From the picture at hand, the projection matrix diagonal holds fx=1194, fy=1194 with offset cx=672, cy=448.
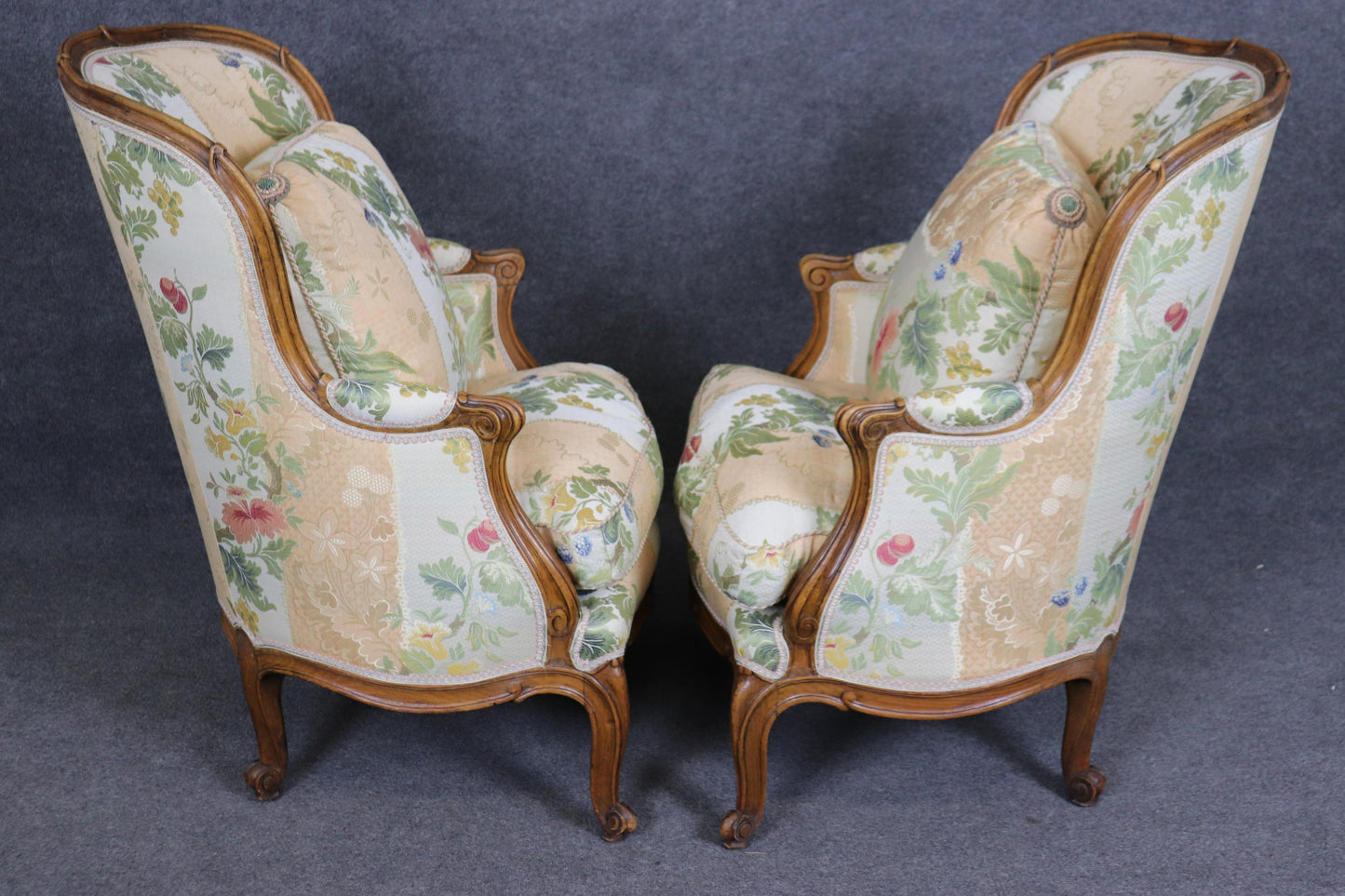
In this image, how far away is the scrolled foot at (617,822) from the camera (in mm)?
1616

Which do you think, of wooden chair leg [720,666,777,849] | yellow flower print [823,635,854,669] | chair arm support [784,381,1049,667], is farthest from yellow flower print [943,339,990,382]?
wooden chair leg [720,666,777,849]

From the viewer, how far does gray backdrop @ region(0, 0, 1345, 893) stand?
5.30 ft

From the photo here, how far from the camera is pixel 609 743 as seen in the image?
1.59 meters

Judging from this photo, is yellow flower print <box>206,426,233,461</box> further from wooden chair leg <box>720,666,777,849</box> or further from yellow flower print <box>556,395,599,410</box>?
wooden chair leg <box>720,666,777,849</box>

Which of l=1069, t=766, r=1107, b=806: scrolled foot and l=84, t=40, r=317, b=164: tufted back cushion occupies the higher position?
l=84, t=40, r=317, b=164: tufted back cushion

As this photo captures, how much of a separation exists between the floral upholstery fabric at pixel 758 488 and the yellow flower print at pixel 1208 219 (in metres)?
0.52

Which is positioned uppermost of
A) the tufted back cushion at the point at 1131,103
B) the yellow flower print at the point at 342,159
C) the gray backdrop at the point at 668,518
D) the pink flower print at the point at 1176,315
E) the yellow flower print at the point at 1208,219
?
the tufted back cushion at the point at 1131,103

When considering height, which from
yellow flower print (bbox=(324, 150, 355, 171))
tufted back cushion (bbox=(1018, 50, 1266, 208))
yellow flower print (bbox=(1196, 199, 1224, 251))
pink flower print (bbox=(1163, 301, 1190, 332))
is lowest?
pink flower print (bbox=(1163, 301, 1190, 332))

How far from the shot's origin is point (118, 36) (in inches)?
63.0

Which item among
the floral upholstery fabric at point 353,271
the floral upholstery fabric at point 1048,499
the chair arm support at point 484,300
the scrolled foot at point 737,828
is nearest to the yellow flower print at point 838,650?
the floral upholstery fabric at point 1048,499

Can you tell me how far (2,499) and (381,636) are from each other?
4.81 ft

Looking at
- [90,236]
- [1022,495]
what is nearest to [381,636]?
[1022,495]

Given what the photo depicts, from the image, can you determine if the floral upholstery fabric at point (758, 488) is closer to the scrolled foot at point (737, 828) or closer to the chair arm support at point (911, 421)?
the chair arm support at point (911, 421)

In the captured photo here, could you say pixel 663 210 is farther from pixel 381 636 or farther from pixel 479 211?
pixel 381 636
